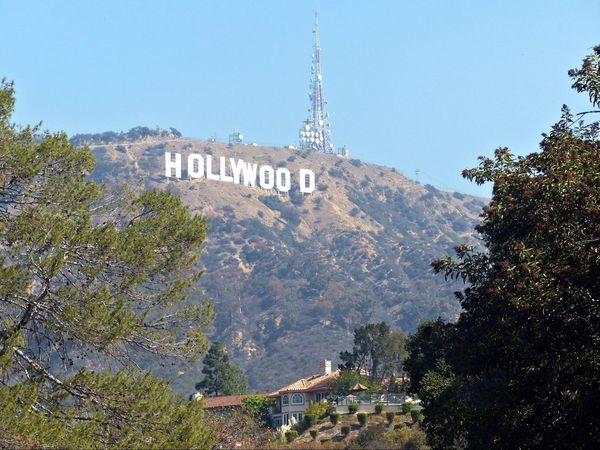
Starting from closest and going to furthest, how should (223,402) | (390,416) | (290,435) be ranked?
(390,416) → (290,435) → (223,402)

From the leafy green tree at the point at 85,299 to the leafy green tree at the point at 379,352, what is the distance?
332 feet

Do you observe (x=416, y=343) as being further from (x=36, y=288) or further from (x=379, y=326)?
(x=379, y=326)

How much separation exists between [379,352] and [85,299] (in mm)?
106396

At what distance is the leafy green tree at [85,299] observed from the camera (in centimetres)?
2959

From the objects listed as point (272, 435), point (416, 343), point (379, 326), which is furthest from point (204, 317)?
point (379, 326)

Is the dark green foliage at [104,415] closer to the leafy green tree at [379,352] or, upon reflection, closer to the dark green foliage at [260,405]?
the dark green foliage at [260,405]

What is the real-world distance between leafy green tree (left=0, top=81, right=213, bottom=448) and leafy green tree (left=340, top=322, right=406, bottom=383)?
10123cm

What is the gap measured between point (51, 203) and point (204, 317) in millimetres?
5098

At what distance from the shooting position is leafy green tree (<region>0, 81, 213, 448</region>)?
29594 mm

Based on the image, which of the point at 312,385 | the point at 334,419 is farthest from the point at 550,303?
the point at 312,385

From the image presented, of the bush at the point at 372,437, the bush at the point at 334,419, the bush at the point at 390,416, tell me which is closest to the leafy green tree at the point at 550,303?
the bush at the point at 372,437

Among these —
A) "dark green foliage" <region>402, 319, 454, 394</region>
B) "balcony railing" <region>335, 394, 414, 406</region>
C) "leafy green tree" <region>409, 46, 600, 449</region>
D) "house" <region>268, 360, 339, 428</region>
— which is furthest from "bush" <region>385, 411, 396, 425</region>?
"leafy green tree" <region>409, 46, 600, 449</region>

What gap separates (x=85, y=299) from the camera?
30047mm

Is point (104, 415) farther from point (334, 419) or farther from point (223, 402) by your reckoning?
point (223, 402)
